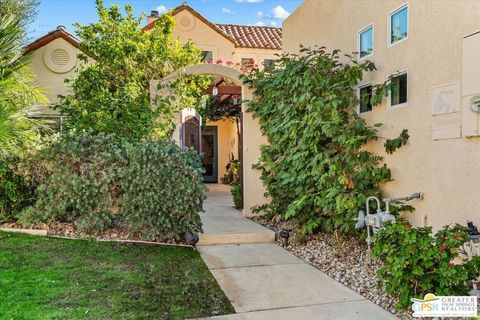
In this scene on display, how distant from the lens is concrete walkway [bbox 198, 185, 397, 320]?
3.67m

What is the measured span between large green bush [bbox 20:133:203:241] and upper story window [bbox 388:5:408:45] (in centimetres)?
367

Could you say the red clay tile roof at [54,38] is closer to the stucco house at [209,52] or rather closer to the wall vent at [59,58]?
the stucco house at [209,52]

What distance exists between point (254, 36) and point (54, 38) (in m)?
9.22

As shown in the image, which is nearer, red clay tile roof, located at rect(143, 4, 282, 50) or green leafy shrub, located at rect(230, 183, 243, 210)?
green leafy shrub, located at rect(230, 183, 243, 210)

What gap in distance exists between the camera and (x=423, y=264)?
3.41 metres

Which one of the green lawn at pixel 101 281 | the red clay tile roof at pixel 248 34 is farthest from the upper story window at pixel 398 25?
the red clay tile roof at pixel 248 34

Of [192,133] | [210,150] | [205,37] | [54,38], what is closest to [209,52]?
[205,37]

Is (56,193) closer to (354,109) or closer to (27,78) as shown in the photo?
(27,78)

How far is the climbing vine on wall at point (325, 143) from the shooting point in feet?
18.4

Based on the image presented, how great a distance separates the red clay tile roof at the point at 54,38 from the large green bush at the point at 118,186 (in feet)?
29.4

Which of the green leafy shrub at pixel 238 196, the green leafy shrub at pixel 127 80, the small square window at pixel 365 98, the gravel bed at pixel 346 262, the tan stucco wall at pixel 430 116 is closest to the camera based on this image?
the gravel bed at pixel 346 262

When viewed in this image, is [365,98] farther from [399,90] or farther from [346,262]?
[346,262]

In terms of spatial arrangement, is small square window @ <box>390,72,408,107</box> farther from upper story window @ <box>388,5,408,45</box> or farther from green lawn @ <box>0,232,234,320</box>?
green lawn @ <box>0,232,234,320</box>

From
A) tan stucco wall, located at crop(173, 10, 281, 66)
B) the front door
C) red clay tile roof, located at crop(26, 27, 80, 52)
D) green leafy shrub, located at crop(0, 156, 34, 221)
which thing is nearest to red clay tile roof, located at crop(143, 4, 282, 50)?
tan stucco wall, located at crop(173, 10, 281, 66)
